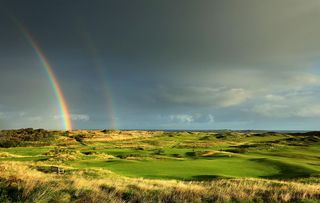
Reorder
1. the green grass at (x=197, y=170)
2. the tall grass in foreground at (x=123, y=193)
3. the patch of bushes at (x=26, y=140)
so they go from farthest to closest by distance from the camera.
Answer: the patch of bushes at (x=26, y=140)
the green grass at (x=197, y=170)
the tall grass in foreground at (x=123, y=193)

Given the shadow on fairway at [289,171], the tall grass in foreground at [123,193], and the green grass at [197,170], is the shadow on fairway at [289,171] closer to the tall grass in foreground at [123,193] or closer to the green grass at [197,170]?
the green grass at [197,170]

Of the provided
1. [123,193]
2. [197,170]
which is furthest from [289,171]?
[123,193]

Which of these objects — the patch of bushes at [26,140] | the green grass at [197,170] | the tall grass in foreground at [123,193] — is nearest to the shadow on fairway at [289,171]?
the green grass at [197,170]

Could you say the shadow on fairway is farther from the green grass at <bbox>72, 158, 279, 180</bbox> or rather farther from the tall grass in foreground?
the tall grass in foreground

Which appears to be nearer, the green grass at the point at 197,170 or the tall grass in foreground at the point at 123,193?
the tall grass in foreground at the point at 123,193

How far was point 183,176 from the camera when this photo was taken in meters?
28.8

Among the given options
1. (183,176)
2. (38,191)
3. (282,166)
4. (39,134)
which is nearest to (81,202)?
(38,191)

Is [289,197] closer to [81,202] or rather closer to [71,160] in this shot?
[81,202]

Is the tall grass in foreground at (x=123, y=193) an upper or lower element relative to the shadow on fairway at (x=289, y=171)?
upper

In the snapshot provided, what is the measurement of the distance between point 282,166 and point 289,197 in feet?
75.7

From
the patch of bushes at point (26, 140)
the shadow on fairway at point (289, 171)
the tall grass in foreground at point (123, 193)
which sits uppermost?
the patch of bushes at point (26, 140)

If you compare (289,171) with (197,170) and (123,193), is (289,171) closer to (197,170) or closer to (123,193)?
(197,170)

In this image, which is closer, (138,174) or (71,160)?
(138,174)

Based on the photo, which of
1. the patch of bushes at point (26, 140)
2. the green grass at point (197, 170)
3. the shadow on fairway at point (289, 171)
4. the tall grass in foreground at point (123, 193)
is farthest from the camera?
the patch of bushes at point (26, 140)
